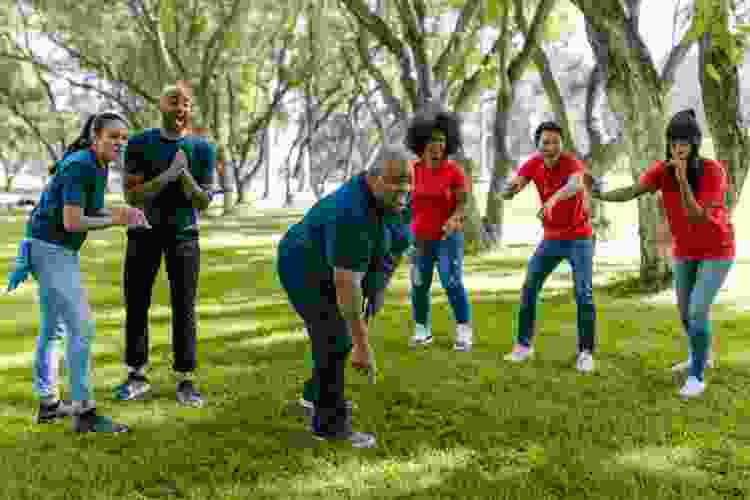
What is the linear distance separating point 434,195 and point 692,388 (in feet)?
8.54

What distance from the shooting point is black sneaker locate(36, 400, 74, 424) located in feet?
16.2

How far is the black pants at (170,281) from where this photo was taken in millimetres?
5199

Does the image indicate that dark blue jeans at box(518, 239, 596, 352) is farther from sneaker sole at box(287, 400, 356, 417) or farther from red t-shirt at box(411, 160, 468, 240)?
sneaker sole at box(287, 400, 356, 417)

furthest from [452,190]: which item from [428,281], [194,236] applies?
[194,236]

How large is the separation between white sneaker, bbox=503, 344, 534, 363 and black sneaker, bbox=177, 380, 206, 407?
8.81 ft

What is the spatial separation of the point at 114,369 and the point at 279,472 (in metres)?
2.76

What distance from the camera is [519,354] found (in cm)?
662

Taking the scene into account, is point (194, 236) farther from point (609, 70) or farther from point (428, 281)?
point (609, 70)

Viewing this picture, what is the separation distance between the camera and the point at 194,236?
5.34 metres

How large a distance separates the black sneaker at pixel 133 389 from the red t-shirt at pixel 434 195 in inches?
104

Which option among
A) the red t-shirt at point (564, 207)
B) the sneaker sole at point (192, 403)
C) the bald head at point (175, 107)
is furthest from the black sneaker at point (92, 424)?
the red t-shirt at point (564, 207)

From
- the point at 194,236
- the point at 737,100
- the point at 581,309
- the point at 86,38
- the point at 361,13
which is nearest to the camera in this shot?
the point at 194,236

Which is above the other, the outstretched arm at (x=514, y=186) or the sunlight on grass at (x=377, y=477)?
the outstretched arm at (x=514, y=186)

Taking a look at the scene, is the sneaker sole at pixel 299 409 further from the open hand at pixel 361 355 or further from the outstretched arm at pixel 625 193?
the outstretched arm at pixel 625 193
